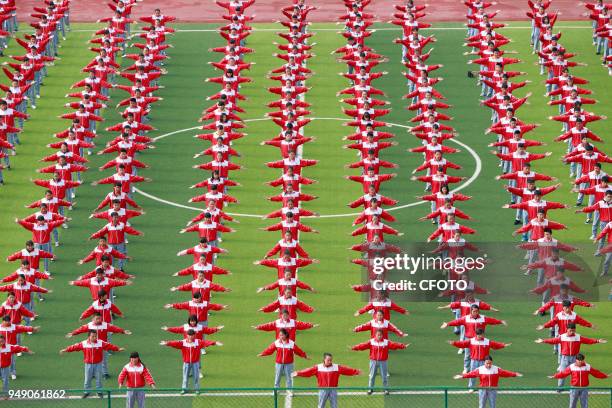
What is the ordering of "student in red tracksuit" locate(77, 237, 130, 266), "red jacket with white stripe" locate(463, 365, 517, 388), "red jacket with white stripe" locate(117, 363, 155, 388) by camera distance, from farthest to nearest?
"student in red tracksuit" locate(77, 237, 130, 266) < "red jacket with white stripe" locate(463, 365, 517, 388) < "red jacket with white stripe" locate(117, 363, 155, 388)

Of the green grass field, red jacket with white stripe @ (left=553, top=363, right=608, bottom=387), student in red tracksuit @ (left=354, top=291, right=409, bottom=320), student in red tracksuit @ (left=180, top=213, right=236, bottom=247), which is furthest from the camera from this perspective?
student in red tracksuit @ (left=180, top=213, right=236, bottom=247)

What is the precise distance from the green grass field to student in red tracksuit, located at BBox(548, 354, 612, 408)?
131 inches

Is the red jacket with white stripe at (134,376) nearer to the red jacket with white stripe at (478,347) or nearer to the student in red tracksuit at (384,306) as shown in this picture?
the student in red tracksuit at (384,306)

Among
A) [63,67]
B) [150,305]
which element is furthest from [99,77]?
[150,305]

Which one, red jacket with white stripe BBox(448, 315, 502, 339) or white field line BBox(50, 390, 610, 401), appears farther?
red jacket with white stripe BBox(448, 315, 502, 339)

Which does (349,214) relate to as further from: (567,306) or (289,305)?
(567,306)

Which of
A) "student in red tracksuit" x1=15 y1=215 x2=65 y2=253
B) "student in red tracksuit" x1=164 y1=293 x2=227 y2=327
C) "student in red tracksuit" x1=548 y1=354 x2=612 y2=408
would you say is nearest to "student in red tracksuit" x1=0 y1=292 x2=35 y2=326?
"student in red tracksuit" x1=164 y1=293 x2=227 y2=327

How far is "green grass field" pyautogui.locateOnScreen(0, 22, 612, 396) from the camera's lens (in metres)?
46.0

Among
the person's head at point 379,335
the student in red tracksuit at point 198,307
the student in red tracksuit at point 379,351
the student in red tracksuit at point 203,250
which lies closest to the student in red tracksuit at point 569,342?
the student in red tracksuit at point 379,351

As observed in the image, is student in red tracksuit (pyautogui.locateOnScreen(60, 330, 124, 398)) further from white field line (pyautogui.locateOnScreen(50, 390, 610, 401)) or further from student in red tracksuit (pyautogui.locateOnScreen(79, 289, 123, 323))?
student in red tracksuit (pyautogui.locateOnScreen(79, 289, 123, 323))

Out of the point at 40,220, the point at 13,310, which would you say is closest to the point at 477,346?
the point at 13,310

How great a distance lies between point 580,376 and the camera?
135ft

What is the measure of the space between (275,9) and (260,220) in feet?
79.1

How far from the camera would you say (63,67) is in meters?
68.9
